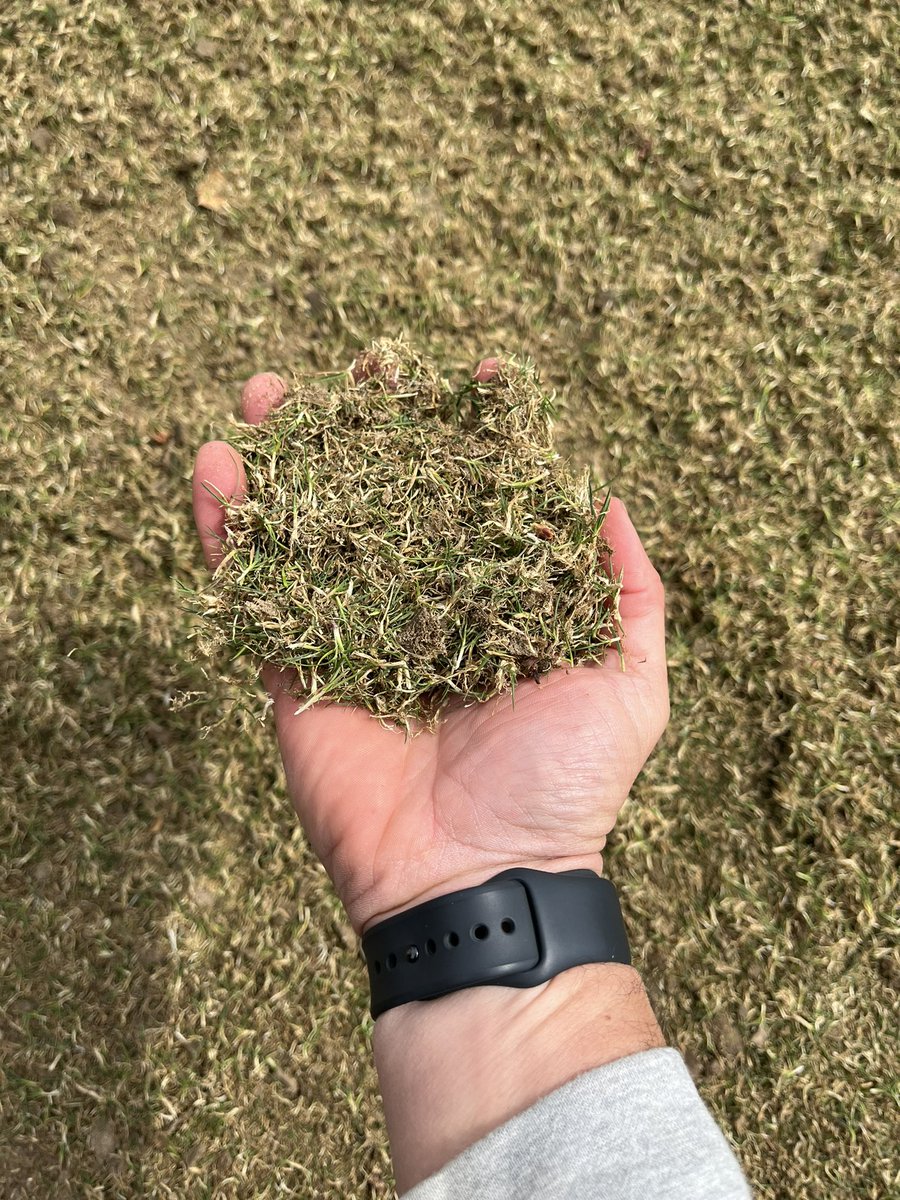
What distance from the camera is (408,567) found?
2398 mm

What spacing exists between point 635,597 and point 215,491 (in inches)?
49.4

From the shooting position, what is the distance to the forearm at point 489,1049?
6.59 ft

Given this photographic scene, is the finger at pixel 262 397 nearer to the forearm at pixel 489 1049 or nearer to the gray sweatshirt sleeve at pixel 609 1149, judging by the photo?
the forearm at pixel 489 1049

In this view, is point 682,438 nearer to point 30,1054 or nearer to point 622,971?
point 622,971

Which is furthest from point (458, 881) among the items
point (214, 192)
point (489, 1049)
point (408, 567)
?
point (214, 192)

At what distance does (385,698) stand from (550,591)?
55 cm

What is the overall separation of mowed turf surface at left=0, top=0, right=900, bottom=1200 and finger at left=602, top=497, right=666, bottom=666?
41.2 inches

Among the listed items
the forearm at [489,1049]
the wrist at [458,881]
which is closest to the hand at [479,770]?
the wrist at [458,881]

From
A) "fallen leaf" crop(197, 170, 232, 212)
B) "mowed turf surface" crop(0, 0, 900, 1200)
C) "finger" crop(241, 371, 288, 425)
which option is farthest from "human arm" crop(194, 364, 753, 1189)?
"fallen leaf" crop(197, 170, 232, 212)

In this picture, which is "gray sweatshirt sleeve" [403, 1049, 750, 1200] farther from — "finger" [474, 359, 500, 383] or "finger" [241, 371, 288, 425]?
"finger" [241, 371, 288, 425]

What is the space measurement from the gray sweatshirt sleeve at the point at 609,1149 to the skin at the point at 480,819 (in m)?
0.10

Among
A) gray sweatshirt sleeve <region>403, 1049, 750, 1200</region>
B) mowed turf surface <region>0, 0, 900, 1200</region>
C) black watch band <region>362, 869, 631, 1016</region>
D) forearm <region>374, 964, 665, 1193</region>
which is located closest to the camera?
gray sweatshirt sleeve <region>403, 1049, 750, 1200</region>

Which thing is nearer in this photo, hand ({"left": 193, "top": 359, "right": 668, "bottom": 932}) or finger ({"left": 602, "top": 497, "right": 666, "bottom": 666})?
hand ({"left": 193, "top": 359, "right": 668, "bottom": 932})

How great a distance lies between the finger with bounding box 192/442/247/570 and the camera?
2531mm
